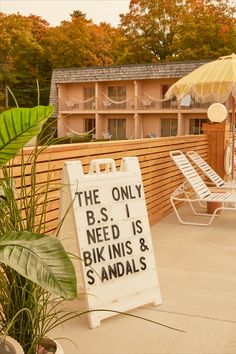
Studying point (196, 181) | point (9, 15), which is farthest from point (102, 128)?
point (196, 181)

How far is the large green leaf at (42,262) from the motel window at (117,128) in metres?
33.1

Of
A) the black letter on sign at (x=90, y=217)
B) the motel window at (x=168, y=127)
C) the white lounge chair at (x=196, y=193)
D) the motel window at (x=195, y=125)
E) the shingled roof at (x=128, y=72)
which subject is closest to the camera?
the black letter on sign at (x=90, y=217)

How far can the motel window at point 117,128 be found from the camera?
3516 cm

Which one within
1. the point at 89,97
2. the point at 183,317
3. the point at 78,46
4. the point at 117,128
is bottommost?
the point at 117,128

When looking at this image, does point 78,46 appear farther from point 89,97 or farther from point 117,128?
point 117,128

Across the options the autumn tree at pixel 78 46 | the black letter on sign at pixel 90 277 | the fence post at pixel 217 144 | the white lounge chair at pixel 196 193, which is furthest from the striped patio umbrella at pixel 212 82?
the autumn tree at pixel 78 46

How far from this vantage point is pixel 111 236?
3.78 m

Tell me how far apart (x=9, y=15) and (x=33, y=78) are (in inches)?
387

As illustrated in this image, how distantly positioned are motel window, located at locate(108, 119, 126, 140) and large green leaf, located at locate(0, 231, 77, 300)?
3314 centimetres

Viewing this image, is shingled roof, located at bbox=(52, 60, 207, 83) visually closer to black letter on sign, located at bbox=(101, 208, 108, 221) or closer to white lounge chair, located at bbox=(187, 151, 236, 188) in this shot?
white lounge chair, located at bbox=(187, 151, 236, 188)

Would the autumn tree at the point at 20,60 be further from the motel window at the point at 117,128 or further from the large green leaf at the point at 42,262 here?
the large green leaf at the point at 42,262

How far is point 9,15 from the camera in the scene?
173 feet

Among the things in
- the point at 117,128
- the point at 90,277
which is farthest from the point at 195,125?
the point at 90,277

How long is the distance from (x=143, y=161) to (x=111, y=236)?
308cm
